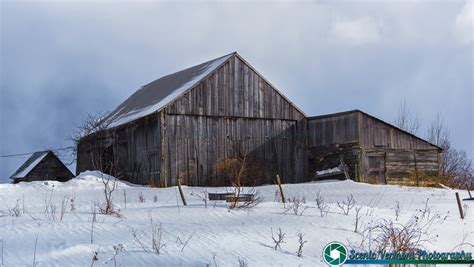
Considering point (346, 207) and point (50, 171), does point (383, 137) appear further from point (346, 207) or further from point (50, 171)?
point (50, 171)

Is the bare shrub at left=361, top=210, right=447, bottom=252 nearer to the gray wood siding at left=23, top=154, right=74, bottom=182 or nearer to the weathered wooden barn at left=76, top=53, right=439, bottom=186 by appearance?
the weathered wooden barn at left=76, top=53, right=439, bottom=186

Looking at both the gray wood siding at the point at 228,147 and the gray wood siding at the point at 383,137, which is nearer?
the gray wood siding at the point at 228,147

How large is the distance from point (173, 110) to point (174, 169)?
2.65 metres

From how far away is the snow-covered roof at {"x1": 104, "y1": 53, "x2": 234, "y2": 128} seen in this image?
27.5 m

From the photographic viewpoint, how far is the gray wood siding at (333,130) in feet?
88.0

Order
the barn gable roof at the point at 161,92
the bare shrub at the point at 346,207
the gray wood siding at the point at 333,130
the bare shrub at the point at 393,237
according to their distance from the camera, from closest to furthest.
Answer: the bare shrub at the point at 393,237, the bare shrub at the point at 346,207, the gray wood siding at the point at 333,130, the barn gable roof at the point at 161,92

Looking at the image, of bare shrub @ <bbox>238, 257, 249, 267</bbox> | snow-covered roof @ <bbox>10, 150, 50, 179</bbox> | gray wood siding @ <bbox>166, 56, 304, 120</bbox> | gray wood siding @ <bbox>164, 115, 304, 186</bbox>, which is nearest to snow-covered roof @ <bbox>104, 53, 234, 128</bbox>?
gray wood siding @ <bbox>166, 56, 304, 120</bbox>

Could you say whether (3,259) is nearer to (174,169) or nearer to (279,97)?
(174,169)

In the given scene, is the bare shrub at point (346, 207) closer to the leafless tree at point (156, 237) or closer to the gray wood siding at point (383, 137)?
→ the leafless tree at point (156, 237)

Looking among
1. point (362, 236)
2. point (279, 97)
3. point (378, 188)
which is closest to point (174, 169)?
point (279, 97)

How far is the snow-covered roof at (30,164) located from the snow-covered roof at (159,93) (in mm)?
7494

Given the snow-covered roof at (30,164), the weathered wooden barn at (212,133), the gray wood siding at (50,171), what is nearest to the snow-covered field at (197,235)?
the weathered wooden barn at (212,133)

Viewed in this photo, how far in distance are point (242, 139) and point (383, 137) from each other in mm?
6651

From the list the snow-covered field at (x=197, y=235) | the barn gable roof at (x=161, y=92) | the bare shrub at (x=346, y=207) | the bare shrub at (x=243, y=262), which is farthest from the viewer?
the barn gable roof at (x=161, y=92)
